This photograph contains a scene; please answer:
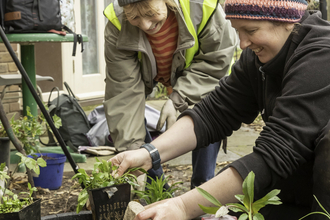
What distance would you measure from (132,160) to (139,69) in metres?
0.90

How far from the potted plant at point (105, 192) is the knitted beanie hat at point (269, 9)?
77 cm

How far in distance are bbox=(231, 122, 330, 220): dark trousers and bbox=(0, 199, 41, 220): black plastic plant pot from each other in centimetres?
91

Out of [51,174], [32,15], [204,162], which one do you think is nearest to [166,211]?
[204,162]

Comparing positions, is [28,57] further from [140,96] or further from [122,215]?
[122,215]

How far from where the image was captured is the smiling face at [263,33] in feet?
4.53

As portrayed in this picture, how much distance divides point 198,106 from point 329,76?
0.71 metres

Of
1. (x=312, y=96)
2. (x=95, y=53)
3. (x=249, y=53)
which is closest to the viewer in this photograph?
(x=312, y=96)

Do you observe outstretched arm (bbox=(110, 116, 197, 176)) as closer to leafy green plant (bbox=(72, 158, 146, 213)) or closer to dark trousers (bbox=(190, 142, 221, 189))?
leafy green plant (bbox=(72, 158, 146, 213))

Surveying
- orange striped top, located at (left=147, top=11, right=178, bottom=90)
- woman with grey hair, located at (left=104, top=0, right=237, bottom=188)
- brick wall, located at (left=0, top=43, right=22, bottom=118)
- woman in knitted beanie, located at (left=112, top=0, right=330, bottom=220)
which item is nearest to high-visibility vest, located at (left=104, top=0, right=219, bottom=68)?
woman with grey hair, located at (left=104, top=0, right=237, bottom=188)

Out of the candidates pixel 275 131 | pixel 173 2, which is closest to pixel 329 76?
pixel 275 131

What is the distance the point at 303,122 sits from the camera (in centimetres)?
130

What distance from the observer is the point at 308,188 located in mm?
1575

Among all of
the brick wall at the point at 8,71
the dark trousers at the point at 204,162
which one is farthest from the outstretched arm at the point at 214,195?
the brick wall at the point at 8,71

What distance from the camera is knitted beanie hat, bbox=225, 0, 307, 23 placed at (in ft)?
4.35
